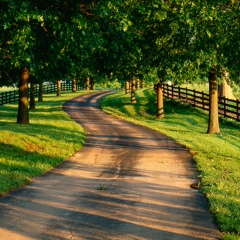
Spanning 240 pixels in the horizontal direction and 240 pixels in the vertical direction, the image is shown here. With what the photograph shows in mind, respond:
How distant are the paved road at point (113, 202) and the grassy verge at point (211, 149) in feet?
1.26

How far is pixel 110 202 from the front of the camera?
1012 centimetres

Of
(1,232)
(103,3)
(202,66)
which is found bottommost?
(1,232)

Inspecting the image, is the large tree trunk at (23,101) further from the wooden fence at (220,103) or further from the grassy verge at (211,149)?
the wooden fence at (220,103)

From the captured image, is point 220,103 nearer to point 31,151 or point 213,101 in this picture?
point 213,101

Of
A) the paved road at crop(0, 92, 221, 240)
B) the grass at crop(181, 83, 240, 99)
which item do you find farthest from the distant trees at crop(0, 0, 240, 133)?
the grass at crop(181, 83, 240, 99)

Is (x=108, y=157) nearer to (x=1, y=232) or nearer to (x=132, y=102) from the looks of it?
(x=1, y=232)

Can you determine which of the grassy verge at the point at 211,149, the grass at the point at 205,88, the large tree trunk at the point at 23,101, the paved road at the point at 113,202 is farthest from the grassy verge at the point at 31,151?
the grass at the point at 205,88

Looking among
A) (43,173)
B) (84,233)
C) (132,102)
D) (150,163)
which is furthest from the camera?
(132,102)

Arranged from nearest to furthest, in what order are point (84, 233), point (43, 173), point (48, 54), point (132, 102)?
point (84, 233) → point (43, 173) → point (48, 54) → point (132, 102)

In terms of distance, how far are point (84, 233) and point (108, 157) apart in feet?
29.3

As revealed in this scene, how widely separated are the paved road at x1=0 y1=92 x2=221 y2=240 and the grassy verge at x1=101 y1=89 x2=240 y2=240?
1.26 feet

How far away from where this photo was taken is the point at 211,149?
18.8m

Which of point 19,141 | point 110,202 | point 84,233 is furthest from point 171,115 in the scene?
point 84,233

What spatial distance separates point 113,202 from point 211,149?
9672mm
